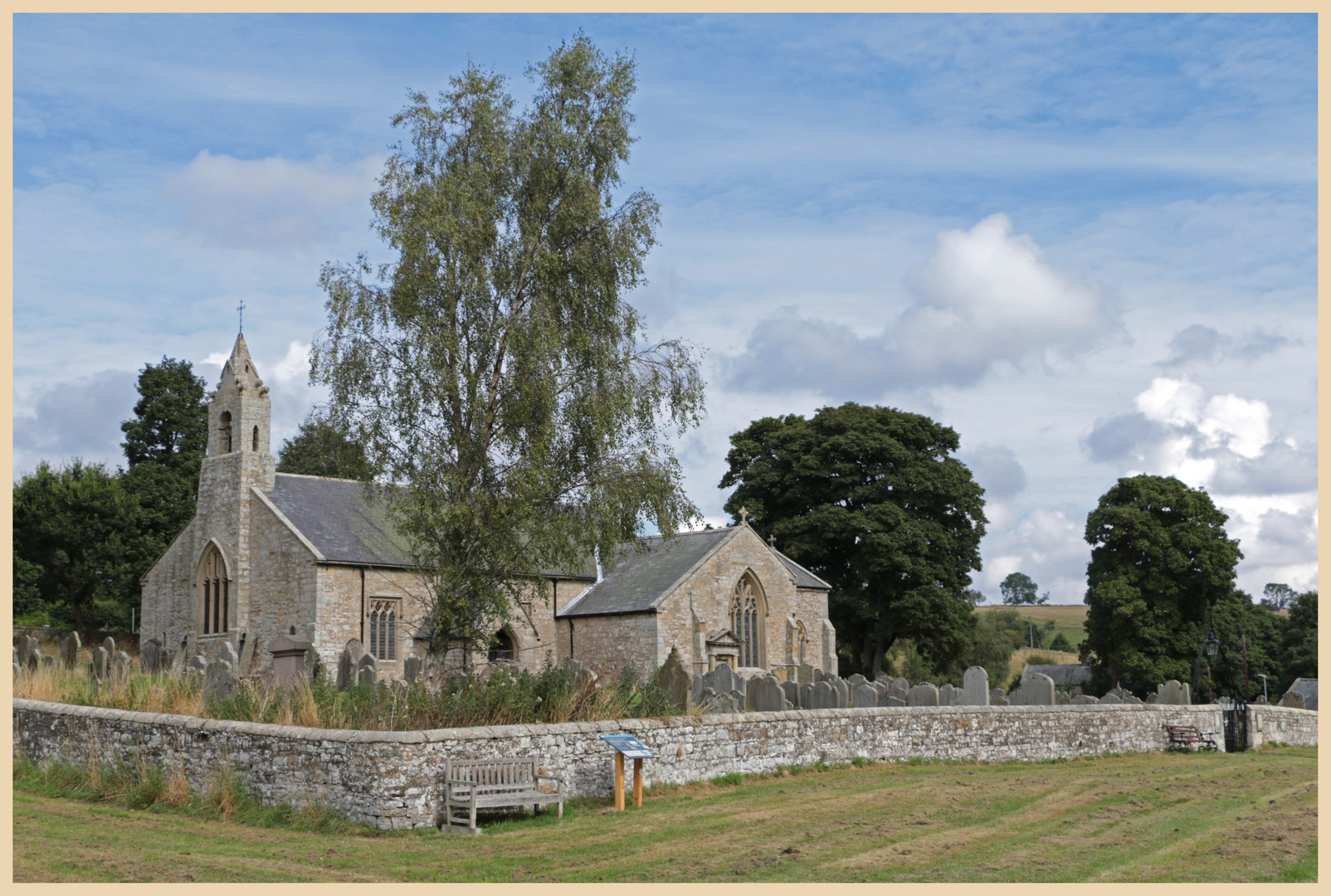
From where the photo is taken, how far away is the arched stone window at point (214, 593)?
1307 inches

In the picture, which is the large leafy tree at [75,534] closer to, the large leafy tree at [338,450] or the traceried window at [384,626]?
the traceried window at [384,626]

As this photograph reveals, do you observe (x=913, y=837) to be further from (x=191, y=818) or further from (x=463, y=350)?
(x=463, y=350)

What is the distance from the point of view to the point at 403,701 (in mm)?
13961

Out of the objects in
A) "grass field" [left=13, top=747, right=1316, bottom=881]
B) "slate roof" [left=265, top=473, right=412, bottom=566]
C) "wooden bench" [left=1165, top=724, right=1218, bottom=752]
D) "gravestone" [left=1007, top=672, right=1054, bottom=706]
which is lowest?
"wooden bench" [left=1165, top=724, right=1218, bottom=752]

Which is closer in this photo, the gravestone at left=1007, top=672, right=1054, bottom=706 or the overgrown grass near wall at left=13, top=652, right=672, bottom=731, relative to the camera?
the overgrown grass near wall at left=13, top=652, right=672, bottom=731

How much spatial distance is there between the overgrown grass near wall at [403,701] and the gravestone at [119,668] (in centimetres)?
47

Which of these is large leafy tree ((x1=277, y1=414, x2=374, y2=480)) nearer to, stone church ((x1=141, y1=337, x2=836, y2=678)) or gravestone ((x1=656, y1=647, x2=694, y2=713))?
gravestone ((x1=656, y1=647, x2=694, y2=713))

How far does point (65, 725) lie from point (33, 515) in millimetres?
33734

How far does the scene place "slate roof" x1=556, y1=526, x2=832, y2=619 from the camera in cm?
3444

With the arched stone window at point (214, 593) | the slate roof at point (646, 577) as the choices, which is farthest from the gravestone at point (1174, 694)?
the arched stone window at point (214, 593)

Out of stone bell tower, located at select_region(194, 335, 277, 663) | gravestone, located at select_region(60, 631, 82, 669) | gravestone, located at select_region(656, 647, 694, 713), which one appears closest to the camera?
gravestone, located at select_region(656, 647, 694, 713)

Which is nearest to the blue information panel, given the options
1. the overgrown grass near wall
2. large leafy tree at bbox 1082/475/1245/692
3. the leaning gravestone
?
the overgrown grass near wall

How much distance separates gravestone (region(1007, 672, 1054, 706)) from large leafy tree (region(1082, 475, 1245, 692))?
22449 mm

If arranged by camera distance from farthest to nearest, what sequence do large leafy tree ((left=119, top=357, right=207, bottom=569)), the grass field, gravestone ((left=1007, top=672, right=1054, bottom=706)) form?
large leafy tree ((left=119, top=357, right=207, bottom=569)) < gravestone ((left=1007, top=672, right=1054, bottom=706)) < the grass field
